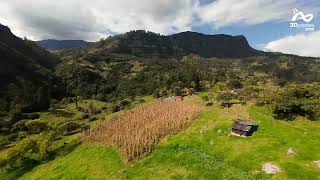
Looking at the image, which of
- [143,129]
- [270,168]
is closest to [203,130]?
[143,129]

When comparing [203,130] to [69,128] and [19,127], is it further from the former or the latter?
[19,127]

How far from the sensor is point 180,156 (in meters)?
69.8

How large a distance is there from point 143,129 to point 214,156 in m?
24.6

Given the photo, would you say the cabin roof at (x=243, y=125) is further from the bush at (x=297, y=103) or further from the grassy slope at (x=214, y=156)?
the bush at (x=297, y=103)

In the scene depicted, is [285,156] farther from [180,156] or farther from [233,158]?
[180,156]

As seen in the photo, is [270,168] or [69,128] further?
[69,128]

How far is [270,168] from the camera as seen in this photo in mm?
57062

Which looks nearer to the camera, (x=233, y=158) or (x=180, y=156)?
(x=233, y=158)

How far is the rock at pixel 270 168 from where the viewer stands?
184ft

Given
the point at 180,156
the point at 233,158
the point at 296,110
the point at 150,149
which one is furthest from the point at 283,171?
the point at 296,110

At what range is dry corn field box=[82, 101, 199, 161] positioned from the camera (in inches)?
3008

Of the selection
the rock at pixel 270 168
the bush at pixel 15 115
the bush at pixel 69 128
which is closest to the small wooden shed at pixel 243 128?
the rock at pixel 270 168

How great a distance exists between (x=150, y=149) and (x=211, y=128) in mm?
15316

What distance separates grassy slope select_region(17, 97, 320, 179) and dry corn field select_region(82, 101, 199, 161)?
241 centimetres
